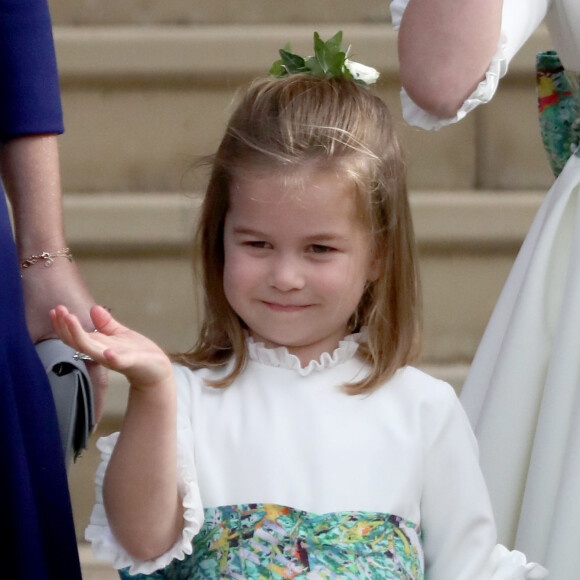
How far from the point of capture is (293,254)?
163cm

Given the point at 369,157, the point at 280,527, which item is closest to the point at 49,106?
the point at 369,157

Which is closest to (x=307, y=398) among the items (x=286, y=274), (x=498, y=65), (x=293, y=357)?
(x=293, y=357)

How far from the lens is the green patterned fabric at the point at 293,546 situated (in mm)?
1551

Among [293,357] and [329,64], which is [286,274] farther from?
[329,64]

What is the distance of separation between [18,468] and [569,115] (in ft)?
3.87

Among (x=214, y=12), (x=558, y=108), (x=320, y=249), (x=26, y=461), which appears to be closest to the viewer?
(x=26, y=461)

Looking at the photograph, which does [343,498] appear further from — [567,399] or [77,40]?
[77,40]

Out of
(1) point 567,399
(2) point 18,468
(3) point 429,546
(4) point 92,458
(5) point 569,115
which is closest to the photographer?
(2) point 18,468

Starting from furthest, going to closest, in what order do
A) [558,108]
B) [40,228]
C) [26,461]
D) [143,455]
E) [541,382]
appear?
[558,108] → [541,382] → [40,228] → [26,461] → [143,455]

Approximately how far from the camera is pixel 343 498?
1.60 meters

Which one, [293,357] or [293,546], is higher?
[293,357]

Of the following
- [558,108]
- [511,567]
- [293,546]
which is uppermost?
[558,108]

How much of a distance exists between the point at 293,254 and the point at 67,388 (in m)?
0.36

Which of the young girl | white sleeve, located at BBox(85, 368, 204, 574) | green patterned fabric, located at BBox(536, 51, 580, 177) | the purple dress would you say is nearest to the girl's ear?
the young girl
